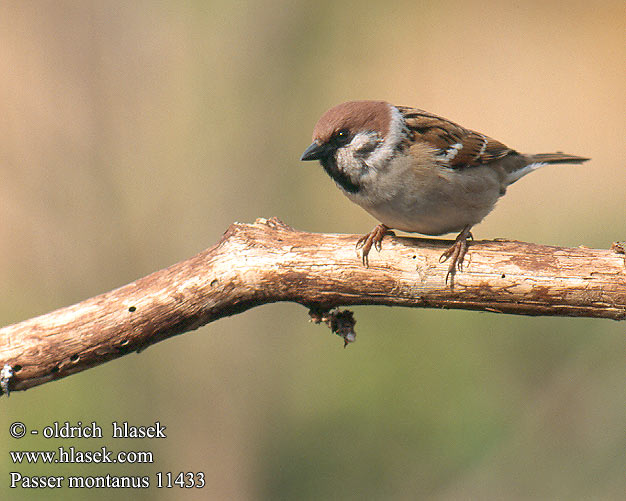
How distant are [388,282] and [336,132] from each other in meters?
0.92

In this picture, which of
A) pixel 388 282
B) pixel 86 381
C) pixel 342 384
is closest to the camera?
pixel 388 282

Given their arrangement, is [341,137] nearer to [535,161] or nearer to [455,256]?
[455,256]

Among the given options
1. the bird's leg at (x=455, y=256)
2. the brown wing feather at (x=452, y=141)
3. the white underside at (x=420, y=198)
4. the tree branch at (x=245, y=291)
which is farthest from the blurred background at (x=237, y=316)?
the bird's leg at (x=455, y=256)

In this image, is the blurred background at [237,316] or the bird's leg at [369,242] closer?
the bird's leg at [369,242]

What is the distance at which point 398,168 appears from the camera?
11.9 feet

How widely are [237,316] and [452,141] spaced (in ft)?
6.91

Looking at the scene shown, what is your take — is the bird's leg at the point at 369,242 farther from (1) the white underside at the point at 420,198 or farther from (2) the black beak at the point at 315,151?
(2) the black beak at the point at 315,151

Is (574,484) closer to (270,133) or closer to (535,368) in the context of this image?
(535,368)

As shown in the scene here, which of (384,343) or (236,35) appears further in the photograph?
(384,343)

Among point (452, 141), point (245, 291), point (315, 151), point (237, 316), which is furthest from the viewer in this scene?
point (237, 316)

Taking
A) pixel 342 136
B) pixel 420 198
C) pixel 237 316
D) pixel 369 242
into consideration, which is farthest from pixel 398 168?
pixel 237 316

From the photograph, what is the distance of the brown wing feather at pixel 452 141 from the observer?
3.80 m

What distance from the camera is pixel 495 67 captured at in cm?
768

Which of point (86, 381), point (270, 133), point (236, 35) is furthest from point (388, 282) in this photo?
point (86, 381)
